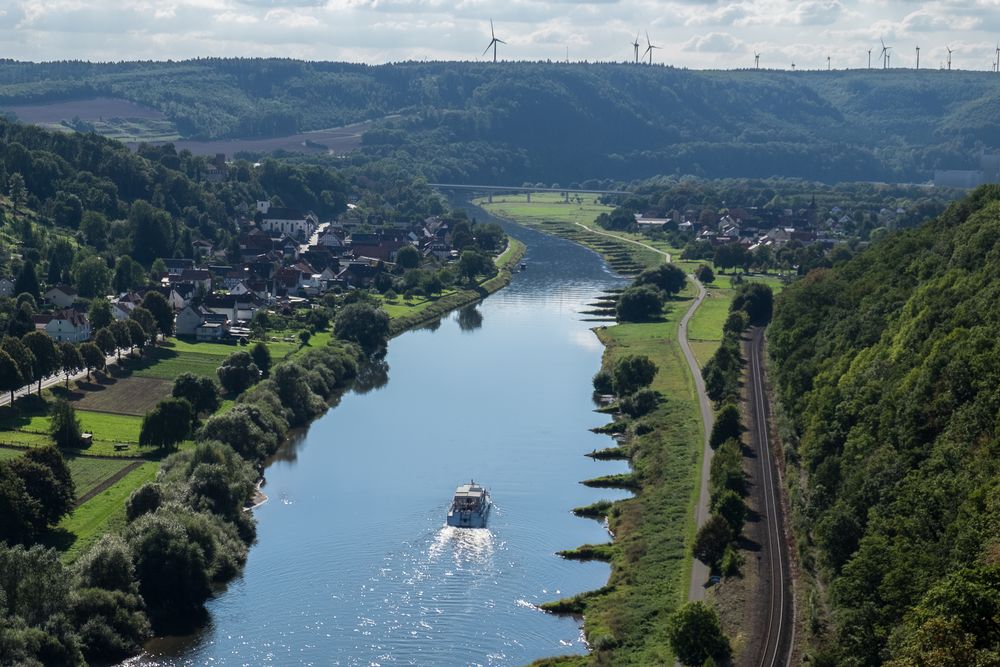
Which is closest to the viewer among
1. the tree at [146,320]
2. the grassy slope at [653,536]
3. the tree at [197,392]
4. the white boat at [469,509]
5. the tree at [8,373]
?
the grassy slope at [653,536]

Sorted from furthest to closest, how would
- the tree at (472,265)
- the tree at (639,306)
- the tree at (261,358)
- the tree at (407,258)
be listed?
the tree at (407,258) < the tree at (472,265) < the tree at (639,306) < the tree at (261,358)

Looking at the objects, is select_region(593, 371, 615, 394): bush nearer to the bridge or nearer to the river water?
the river water

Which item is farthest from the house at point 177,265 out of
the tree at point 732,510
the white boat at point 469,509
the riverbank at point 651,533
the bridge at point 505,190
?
the bridge at point 505,190

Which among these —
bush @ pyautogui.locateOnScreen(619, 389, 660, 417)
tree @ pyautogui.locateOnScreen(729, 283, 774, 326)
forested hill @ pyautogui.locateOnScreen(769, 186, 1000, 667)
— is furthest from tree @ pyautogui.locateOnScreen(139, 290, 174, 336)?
forested hill @ pyautogui.locateOnScreen(769, 186, 1000, 667)

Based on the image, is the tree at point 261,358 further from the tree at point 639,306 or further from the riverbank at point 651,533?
the tree at point 639,306

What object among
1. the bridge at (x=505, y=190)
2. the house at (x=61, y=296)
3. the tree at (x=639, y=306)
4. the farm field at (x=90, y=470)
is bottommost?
the bridge at (x=505, y=190)

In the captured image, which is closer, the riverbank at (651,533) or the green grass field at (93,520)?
the riverbank at (651,533)
